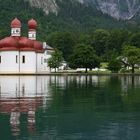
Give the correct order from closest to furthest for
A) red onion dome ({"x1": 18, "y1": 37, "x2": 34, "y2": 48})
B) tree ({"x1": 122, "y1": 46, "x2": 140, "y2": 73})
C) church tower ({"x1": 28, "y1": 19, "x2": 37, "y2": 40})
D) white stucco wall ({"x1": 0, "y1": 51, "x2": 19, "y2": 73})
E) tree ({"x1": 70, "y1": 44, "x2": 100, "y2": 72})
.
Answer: red onion dome ({"x1": 18, "y1": 37, "x2": 34, "y2": 48}), white stucco wall ({"x1": 0, "y1": 51, "x2": 19, "y2": 73}), church tower ({"x1": 28, "y1": 19, "x2": 37, "y2": 40}), tree ({"x1": 70, "y1": 44, "x2": 100, "y2": 72}), tree ({"x1": 122, "y1": 46, "x2": 140, "y2": 73})

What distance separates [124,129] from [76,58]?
102 meters

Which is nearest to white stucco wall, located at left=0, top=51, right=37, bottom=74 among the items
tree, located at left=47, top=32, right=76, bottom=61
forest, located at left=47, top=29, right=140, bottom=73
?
forest, located at left=47, top=29, right=140, bottom=73

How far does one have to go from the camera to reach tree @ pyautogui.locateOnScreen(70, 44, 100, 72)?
12612 centimetres

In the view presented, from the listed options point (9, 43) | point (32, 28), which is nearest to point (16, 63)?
point (9, 43)

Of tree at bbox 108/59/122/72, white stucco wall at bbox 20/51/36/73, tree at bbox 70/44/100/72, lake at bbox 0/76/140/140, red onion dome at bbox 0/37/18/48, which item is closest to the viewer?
lake at bbox 0/76/140/140

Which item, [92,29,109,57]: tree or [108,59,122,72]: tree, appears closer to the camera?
[108,59,122,72]: tree

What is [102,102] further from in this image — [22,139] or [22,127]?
[22,139]

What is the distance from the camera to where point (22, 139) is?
76.2 feet

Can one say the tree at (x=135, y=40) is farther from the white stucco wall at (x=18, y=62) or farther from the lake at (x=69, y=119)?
the lake at (x=69, y=119)

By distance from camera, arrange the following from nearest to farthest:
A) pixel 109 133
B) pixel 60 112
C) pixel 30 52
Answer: pixel 109 133, pixel 60 112, pixel 30 52

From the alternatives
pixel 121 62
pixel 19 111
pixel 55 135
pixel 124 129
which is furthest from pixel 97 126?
pixel 121 62

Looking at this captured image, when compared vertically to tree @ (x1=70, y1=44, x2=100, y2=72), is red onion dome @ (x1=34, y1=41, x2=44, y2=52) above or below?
above

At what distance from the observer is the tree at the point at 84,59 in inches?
4966

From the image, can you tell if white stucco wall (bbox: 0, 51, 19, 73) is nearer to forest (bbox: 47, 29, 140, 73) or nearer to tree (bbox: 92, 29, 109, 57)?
forest (bbox: 47, 29, 140, 73)
